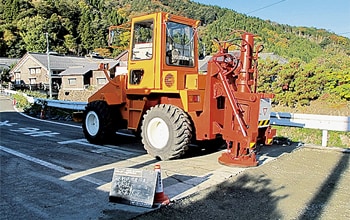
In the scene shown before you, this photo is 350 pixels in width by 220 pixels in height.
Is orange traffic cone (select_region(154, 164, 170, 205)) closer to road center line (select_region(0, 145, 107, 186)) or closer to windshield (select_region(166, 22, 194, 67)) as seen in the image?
road center line (select_region(0, 145, 107, 186))

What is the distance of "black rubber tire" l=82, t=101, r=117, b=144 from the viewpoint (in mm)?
7859

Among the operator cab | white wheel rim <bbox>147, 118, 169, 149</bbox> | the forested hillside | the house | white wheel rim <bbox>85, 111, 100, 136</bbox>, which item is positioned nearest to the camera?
white wheel rim <bbox>147, 118, 169, 149</bbox>

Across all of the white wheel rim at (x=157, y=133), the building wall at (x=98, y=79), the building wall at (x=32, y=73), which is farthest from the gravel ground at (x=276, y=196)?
the building wall at (x=32, y=73)

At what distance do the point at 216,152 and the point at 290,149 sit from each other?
1.78 m

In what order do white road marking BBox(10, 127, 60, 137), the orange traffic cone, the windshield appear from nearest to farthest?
the orange traffic cone, the windshield, white road marking BBox(10, 127, 60, 137)

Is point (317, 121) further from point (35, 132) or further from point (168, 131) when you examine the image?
point (35, 132)

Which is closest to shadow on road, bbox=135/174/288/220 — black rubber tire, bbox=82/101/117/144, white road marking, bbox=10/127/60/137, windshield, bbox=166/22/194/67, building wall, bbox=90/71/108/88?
windshield, bbox=166/22/194/67

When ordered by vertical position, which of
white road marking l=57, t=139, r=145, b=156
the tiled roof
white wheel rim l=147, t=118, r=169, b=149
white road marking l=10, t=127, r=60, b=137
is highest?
the tiled roof

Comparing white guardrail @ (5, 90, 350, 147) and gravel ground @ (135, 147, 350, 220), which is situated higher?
white guardrail @ (5, 90, 350, 147)

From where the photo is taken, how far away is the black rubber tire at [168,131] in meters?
Result: 6.14

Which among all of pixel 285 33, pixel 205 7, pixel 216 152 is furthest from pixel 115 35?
pixel 285 33

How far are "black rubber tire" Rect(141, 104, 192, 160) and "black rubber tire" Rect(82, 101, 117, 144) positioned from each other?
1482 millimetres

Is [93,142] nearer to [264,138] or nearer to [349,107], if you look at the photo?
[264,138]

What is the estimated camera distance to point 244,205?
416 centimetres
